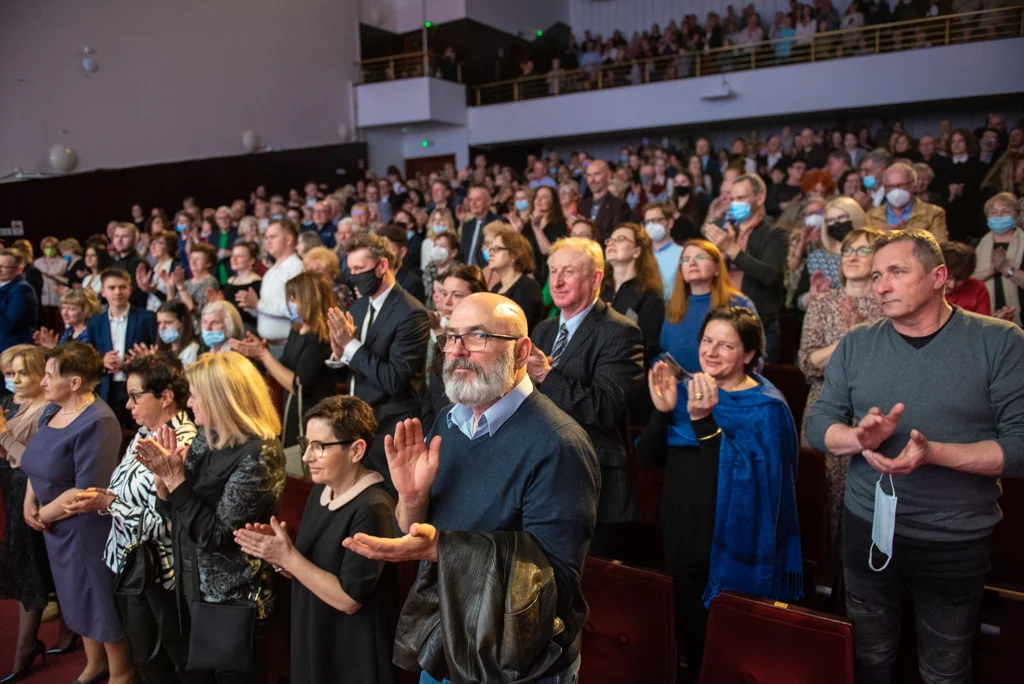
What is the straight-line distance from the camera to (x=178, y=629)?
2.39m

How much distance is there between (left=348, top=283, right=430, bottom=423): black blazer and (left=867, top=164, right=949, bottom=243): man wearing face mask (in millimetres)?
2604

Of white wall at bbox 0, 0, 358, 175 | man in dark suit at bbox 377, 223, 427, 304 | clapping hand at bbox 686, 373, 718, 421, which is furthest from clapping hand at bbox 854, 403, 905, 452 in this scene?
white wall at bbox 0, 0, 358, 175

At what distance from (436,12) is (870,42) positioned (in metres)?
7.66

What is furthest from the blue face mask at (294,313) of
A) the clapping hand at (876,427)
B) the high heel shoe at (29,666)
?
the clapping hand at (876,427)

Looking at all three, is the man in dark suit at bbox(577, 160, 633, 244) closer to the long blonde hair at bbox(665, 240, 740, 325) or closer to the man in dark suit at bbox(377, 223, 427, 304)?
the man in dark suit at bbox(377, 223, 427, 304)

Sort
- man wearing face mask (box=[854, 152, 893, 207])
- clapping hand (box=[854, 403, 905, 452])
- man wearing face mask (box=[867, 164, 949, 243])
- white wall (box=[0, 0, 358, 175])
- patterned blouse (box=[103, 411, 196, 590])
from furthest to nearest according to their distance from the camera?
white wall (box=[0, 0, 358, 175]), man wearing face mask (box=[854, 152, 893, 207]), man wearing face mask (box=[867, 164, 949, 243]), patterned blouse (box=[103, 411, 196, 590]), clapping hand (box=[854, 403, 905, 452])

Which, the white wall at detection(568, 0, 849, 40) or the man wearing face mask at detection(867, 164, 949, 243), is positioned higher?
the white wall at detection(568, 0, 849, 40)

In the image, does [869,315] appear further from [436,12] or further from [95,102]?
[436,12]

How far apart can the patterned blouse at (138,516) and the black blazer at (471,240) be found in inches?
110

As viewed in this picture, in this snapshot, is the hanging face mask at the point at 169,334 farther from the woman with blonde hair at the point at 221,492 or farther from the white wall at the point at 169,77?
the white wall at the point at 169,77

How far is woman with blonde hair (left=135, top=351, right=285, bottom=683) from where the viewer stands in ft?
6.99

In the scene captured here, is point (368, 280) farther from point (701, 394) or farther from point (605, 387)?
point (701, 394)

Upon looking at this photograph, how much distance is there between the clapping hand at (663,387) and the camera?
2107 mm

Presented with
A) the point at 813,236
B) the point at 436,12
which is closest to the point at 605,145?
the point at 436,12
